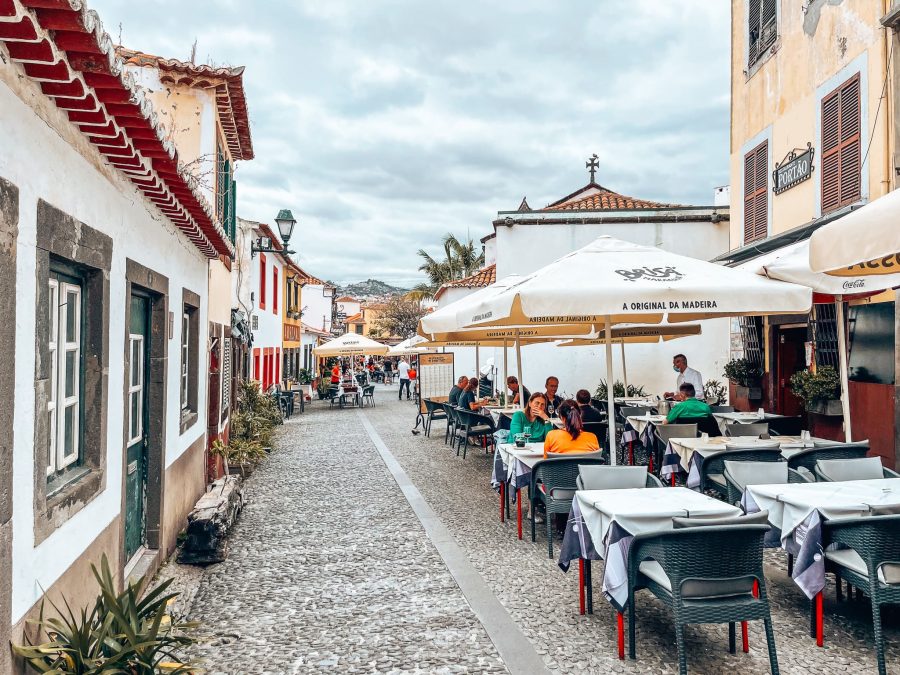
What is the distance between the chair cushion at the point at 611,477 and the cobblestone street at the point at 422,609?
0.80 metres

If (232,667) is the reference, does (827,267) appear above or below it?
above

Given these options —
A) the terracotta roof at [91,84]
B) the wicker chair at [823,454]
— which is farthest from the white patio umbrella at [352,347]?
the terracotta roof at [91,84]

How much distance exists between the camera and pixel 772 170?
12312mm

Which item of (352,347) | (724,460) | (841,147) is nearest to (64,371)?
(724,460)

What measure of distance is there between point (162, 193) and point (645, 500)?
4.15m

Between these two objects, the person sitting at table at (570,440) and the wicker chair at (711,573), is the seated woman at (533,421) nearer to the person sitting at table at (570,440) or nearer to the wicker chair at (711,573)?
the person sitting at table at (570,440)

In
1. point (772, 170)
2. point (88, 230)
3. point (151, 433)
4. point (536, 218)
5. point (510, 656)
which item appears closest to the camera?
point (88, 230)

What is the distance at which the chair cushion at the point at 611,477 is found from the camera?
5.21m

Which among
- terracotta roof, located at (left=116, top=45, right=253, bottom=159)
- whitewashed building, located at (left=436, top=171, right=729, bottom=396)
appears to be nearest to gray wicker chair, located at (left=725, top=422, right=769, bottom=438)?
terracotta roof, located at (left=116, top=45, right=253, bottom=159)

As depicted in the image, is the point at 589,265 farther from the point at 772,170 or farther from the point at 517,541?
the point at 772,170

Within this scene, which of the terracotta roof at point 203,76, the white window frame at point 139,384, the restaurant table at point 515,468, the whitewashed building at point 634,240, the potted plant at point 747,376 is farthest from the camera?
the whitewashed building at point 634,240

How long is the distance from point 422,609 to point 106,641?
2289mm

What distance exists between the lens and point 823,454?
241 inches

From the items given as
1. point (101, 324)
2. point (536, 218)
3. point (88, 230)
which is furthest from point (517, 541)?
point (536, 218)
